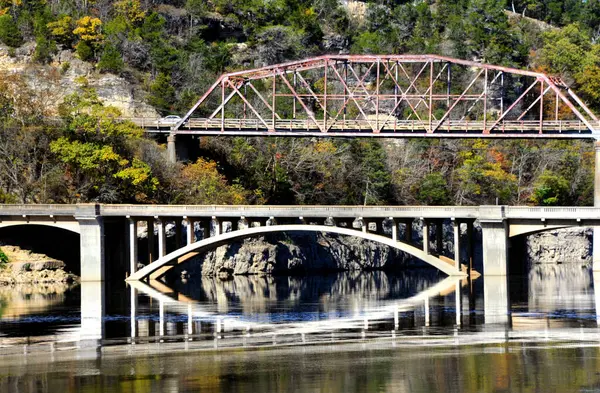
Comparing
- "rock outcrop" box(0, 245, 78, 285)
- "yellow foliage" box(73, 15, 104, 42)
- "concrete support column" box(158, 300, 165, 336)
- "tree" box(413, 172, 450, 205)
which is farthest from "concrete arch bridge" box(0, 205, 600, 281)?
"yellow foliage" box(73, 15, 104, 42)

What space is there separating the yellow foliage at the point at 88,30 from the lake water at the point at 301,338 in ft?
179

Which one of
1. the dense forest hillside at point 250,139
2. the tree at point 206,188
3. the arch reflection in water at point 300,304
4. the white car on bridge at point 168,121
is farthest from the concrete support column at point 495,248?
the white car on bridge at point 168,121

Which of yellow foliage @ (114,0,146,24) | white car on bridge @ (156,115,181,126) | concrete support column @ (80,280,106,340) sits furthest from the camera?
yellow foliage @ (114,0,146,24)

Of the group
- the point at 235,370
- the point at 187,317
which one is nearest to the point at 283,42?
the point at 187,317

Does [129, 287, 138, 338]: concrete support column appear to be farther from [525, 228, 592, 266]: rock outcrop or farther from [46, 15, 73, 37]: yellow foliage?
[46, 15, 73, 37]: yellow foliage

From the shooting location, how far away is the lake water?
54.2 m

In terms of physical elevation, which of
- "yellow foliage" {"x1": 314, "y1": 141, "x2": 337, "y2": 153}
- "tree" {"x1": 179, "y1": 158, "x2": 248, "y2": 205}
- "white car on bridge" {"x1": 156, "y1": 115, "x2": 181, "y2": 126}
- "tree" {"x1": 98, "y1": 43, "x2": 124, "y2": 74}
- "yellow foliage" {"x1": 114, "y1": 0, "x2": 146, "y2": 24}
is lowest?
"tree" {"x1": 179, "y1": 158, "x2": 248, "y2": 205}

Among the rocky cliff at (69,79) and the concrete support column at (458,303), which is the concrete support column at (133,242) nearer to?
the concrete support column at (458,303)

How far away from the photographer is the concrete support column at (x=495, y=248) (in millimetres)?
96625

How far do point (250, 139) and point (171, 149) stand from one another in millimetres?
13689

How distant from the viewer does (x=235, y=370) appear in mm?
56781

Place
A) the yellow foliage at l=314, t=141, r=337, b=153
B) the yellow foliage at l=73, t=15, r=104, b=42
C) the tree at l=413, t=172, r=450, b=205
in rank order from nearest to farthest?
the tree at l=413, t=172, r=450, b=205
the yellow foliage at l=314, t=141, r=337, b=153
the yellow foliage at l=73, t=15, r=104, b=42

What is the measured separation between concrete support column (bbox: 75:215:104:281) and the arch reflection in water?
298 centimetres

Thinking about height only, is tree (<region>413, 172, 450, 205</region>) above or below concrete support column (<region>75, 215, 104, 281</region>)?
above
